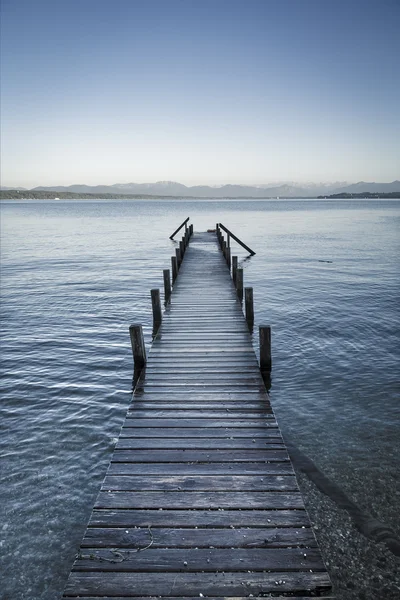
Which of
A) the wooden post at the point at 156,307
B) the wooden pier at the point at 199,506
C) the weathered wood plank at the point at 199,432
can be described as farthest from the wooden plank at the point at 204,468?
the wooden post at the point at 156,307

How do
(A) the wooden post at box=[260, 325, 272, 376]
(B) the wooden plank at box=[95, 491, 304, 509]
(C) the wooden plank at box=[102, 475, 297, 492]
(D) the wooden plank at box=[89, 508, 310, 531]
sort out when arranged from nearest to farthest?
(D) the wooden plank at box=[89, 508, 310, 531] → (B) the wooden plank at box=[95, 491, 304, 509] → (C) the wooden plank at box=[102, 475, 297, 492] → (A) the wooden post at box=[260, 325, 272, 376]

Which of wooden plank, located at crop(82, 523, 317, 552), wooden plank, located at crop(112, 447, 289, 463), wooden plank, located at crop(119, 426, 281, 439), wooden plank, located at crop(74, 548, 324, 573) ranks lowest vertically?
wooden plank, located at crop(74, 548, 324, 573)

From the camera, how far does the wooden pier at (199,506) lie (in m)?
3.42

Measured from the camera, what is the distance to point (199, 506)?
168 inches

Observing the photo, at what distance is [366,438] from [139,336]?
497 cm

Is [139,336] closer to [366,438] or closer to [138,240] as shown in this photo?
[366,438]

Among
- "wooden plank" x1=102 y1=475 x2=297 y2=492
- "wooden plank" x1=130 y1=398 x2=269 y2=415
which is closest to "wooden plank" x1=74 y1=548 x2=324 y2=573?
"wooden plank" x1=102 y1=475 x2=297 y2=492

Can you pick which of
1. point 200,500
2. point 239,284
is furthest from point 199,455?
point 239,284

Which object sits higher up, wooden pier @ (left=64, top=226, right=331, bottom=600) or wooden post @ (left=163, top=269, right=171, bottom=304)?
wooden post @ (left=163, top=269, right=171, bottom=304)

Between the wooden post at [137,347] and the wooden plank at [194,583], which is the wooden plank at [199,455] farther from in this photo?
the wooden post at [137,347]

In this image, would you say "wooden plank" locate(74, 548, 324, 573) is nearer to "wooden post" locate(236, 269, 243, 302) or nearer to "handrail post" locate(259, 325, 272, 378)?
"handrail post" locate(259, 325, 272, 378)

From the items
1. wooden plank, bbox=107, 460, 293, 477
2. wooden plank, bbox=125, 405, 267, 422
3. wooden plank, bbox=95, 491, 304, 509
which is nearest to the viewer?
wooden plank, bbox=95, 491, 304, 509

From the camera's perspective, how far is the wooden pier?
3.42 m

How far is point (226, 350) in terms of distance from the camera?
8.86 meters
